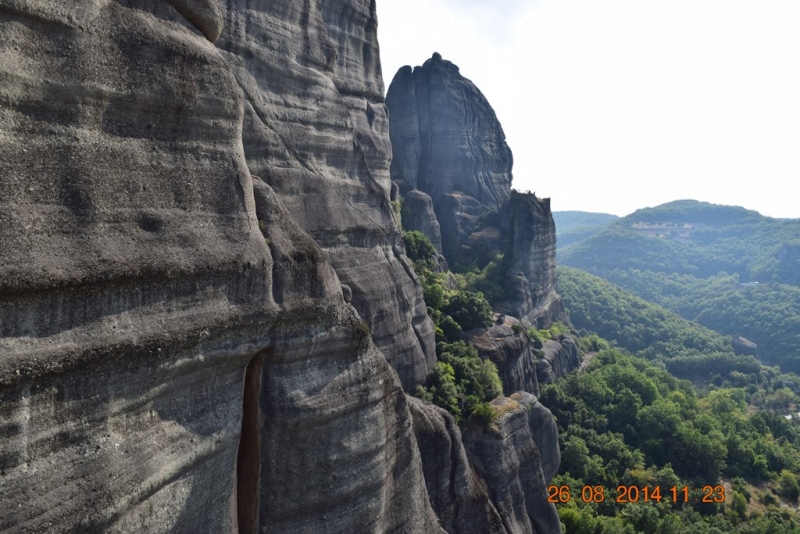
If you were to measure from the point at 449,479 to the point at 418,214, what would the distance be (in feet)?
134

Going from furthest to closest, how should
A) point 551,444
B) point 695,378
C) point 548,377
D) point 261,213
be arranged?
point 695,378 < point 548,377 < point 551,444 < point 261,213

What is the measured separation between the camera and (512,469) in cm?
2627

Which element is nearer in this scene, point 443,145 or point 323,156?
point 323,156

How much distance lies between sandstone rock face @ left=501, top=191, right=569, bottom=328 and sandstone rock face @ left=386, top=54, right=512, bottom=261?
822cm

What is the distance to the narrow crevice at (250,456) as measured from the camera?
13016 millimetres

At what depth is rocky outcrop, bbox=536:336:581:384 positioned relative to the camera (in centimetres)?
4888

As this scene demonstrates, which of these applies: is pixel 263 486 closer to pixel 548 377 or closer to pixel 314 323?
pixel 314 323

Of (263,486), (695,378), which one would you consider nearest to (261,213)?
(263,486)

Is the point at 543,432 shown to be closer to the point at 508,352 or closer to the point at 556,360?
the point at 508,352

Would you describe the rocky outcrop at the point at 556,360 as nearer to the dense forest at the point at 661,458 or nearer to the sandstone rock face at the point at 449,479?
the dense forest at the point at 661,458

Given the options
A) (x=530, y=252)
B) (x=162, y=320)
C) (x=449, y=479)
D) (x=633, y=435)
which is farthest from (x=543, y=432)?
(x=530, y=252)

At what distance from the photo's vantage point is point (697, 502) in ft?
124

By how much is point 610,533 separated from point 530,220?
35.7 m

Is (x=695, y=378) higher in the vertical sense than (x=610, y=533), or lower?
lower
